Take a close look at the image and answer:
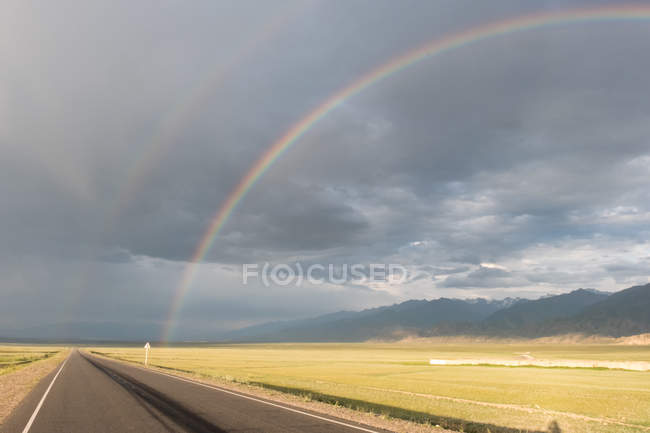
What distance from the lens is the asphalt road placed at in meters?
15.0

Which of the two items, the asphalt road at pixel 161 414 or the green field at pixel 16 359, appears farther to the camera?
the green field at pixel 16 359

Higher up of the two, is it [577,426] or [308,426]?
[308,426]

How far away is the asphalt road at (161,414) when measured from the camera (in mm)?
14992

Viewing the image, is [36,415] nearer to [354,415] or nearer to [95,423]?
[95,423]

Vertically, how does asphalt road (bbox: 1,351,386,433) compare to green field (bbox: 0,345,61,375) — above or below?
above

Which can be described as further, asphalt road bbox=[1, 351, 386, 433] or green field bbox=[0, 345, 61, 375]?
green field bbox=[0, 345, 61, 375]

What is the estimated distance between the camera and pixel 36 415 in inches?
700

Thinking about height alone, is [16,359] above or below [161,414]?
below

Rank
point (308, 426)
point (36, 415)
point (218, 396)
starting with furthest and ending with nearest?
point (218, 396), point (36, 415), point (308, 426)

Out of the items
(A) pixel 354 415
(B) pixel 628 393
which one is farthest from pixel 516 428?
(B) pixel 628 393

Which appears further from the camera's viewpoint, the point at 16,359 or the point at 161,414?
the point at 16,359

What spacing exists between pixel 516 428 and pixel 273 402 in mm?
10104

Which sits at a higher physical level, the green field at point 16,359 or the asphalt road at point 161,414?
the asphalt road at point 161,414

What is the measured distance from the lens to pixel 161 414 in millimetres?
17344
